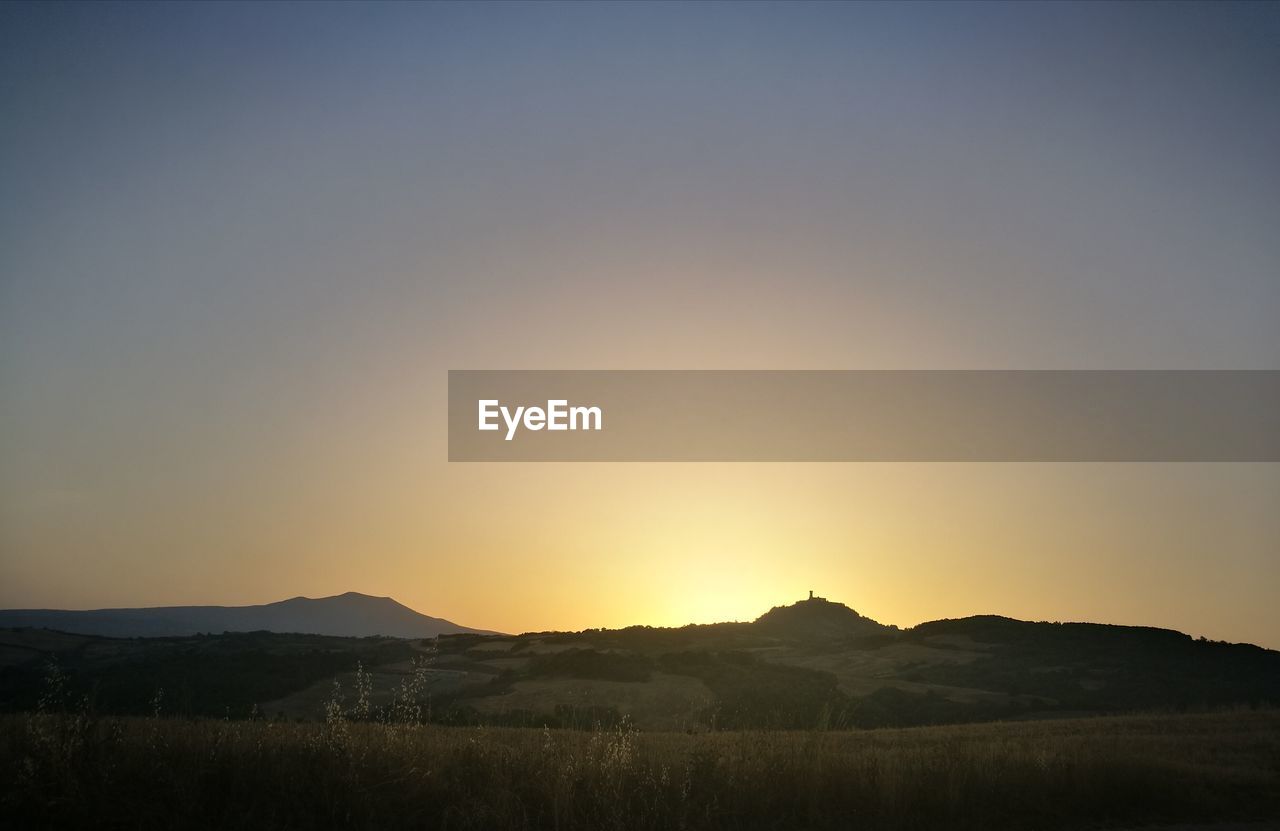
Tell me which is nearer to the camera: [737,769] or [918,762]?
[737,769]

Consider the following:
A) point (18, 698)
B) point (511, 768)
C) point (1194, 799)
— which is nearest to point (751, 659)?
point (18, 698)

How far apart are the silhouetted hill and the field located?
5972cm

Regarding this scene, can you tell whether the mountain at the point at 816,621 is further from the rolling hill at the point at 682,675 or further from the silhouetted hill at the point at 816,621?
the rolling hill at the point at 682,675

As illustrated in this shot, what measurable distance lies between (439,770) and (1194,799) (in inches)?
422

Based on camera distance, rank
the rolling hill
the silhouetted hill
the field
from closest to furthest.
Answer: the field
the rolling hill
the silhouetted hill

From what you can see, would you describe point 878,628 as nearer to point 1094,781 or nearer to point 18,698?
point 18,698

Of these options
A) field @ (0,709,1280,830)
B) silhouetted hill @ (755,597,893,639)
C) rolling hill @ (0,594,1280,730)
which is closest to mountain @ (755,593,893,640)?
silhouetted hill @ (755,597,893,639)

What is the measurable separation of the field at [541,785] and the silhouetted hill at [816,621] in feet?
196

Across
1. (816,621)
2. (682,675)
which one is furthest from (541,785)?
(816,621)

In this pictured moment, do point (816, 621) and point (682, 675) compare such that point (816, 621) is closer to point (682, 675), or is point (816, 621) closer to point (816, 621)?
point (816, 621)

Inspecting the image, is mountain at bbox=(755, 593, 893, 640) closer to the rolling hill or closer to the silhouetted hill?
the silhouetted hill

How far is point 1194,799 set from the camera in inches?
502

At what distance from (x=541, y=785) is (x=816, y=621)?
248ft

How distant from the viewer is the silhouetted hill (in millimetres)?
75000
